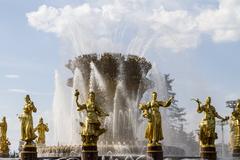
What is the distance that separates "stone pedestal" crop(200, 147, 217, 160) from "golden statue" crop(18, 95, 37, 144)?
808 centimetres

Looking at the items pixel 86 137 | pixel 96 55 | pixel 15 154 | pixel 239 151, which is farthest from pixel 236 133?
pixel 15 154

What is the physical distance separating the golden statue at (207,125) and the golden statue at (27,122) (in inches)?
316

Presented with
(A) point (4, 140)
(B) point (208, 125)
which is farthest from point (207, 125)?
(A) point (4, 140)

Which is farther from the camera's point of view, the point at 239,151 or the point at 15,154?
the point at 15,154

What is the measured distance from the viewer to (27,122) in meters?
24.3

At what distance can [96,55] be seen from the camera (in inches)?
1204

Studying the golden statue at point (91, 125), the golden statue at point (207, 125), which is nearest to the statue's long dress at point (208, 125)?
the golden statue at point (207, 125)

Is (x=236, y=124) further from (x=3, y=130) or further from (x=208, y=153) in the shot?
(x=3, y=130)

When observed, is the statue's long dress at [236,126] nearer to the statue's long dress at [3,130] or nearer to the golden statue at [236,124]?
the golden statue at [236,124]

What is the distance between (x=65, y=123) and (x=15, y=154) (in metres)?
4.30

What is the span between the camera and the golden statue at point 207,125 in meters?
23.8

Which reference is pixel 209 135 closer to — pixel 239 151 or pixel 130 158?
pixel 130 158

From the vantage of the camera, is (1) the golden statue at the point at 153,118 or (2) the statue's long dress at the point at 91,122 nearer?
(2) the statue's long dress at the point at 91,122

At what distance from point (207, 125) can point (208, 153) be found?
134 cm
